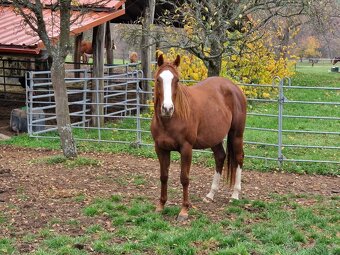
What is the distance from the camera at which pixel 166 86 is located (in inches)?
210

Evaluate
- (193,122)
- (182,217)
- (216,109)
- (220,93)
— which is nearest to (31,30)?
(220,93)

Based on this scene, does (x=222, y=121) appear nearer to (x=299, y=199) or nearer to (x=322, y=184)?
(x=299, y=199)

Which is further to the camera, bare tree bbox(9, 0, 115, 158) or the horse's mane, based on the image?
bare tree bbox(9, 0, 115, 158)

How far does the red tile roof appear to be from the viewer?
409 inches

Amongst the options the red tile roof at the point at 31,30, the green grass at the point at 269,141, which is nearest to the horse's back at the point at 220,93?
the green grass at the point at 269,141

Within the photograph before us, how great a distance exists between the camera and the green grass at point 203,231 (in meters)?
4.71

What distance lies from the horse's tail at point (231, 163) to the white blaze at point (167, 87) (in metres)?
1.73

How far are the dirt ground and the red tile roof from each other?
8.09 feet

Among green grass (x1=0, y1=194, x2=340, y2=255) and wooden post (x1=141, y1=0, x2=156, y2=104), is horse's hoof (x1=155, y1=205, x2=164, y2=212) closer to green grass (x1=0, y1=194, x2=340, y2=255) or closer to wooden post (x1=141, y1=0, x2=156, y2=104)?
green grass (x1=0, y1=194, x2=340, y2=255)

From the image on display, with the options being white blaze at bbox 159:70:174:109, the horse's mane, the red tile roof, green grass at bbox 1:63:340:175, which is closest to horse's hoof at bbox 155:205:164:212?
the horse's mane

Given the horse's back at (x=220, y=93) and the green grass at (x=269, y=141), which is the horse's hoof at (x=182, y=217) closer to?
the horse's back at (x=220, y=93)

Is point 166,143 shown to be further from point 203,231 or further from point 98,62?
point 98,62

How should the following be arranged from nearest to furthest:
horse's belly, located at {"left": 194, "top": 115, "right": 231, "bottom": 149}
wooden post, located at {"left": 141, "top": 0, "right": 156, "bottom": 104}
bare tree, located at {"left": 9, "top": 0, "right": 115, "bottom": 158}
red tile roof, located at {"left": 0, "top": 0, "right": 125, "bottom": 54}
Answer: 1. horse's belly, located at {"left": 194, "top": 115, "right": 231, "bottom": 149}
2. bare tree, located at {"left": 9, "top": 0, "right": 115, "bottom": 158}
3. red tile roof, located at {"left": 0, "top": 0, "right": 125, "bottom": 54}
4. wooden post, located at {"left": 141, "top": 0, "right": 156, "bottom": 104}

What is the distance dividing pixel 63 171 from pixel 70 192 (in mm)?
1310
